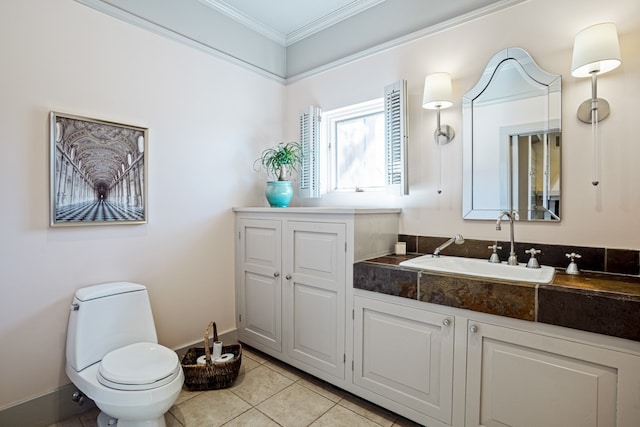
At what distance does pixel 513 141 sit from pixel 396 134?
0.72 meters

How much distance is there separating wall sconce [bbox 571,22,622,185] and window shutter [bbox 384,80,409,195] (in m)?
0.94

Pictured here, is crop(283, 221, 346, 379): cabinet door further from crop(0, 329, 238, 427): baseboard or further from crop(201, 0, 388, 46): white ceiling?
crop(201, 0, 388, 46): white ceiling

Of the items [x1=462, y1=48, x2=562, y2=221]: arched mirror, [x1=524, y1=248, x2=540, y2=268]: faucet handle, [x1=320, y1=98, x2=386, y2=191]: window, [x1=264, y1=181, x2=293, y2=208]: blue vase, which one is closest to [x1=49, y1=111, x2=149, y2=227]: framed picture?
[x1=264, y1=181, x2=293, y2=208]: blue vase

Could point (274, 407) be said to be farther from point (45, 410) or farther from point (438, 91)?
point (438, 91)

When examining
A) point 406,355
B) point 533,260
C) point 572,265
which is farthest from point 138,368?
point 572,265

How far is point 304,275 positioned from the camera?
2.26 meters

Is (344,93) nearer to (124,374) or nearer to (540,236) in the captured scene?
(540,236)

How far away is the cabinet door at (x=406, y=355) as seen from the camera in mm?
1636

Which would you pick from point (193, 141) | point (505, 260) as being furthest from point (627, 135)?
point (193, 141)

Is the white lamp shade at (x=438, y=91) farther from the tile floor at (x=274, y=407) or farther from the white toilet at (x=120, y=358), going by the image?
the white toilet at (x=120, y=358)

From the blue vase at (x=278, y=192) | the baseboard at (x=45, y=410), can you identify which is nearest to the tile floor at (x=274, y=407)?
the baseboard at (x=45, y=410)

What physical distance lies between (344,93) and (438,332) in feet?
6.43

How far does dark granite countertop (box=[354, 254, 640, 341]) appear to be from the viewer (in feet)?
4.00

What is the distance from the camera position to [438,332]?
5.42 ft
